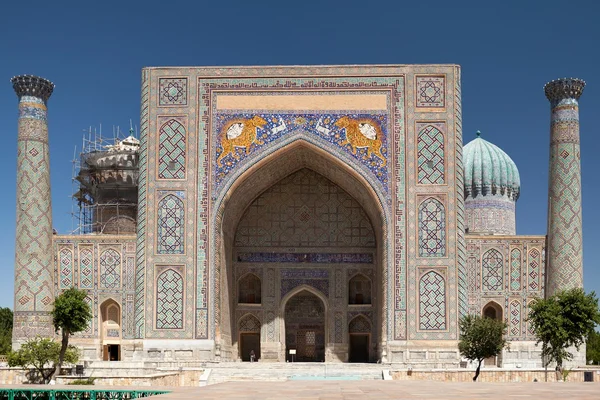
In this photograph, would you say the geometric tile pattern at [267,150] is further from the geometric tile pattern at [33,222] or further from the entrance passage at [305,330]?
the geometric tile pattern at [33,222]

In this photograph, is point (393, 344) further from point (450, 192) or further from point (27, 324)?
point (27, 324)

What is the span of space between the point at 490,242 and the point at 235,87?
16.2ft

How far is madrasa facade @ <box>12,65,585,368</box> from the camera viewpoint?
46.3 ft

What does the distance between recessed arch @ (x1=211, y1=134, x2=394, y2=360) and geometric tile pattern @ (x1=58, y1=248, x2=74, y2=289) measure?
101 inches

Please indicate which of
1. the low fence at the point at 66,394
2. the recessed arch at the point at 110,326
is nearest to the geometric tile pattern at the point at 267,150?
the recessed arch at the point at 110,326

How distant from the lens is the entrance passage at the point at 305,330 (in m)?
15.9

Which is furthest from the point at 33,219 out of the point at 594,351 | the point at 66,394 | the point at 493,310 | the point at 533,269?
the point at 594,351

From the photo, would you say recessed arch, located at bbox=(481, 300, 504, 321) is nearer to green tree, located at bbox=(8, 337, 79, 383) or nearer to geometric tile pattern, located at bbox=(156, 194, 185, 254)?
geometric tile pattern, located at bbox=(156, 194, 185, 254)

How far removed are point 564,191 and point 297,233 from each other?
14.8 ft

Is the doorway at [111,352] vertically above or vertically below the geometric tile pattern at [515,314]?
below

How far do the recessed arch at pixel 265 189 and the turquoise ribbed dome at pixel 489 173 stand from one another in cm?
450

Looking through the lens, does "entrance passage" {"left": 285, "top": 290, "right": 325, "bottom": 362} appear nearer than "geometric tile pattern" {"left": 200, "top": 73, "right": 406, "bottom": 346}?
No

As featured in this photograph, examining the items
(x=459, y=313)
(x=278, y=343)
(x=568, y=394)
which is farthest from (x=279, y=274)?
(x=568, y=394)

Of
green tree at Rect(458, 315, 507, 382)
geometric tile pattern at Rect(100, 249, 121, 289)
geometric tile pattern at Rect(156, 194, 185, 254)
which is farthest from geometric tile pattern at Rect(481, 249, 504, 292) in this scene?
geometric tile pattern at Rect(100, 249, 121, 289)
